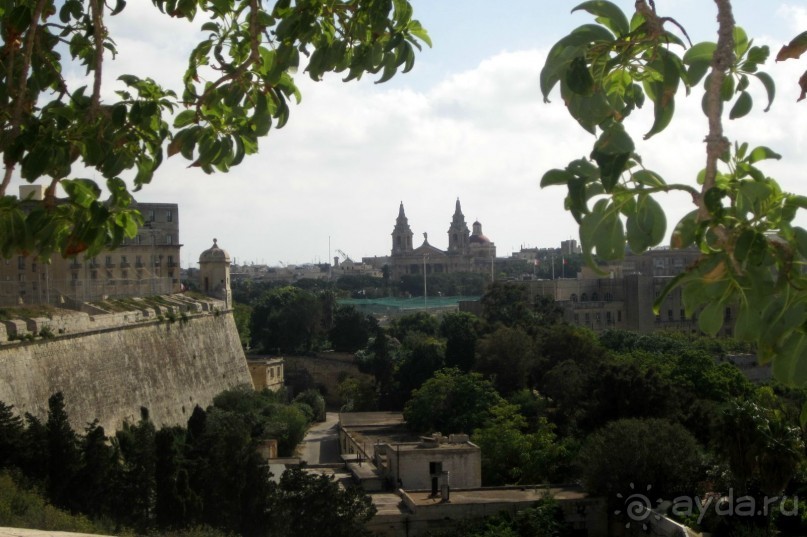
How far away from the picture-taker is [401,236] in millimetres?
85750

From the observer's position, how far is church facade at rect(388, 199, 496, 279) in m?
84.6

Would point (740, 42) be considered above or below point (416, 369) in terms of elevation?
above

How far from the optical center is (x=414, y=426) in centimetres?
2322

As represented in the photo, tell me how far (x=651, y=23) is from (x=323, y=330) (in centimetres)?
4035

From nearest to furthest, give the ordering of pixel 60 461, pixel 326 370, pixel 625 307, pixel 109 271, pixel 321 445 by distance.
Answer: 1. pixel 60 461
2. pixel 321 445
3. pixel 109 271
4. pixel 326 370
5. pixel 625 307

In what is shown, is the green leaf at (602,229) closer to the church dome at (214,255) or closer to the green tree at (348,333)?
the church dome at (214,255)

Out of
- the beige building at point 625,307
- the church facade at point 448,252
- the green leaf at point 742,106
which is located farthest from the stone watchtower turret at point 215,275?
the church facade at point 448,252

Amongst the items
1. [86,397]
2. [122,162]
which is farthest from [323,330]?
[122,162]

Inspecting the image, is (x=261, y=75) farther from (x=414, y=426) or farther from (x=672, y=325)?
(x=672, y=325)

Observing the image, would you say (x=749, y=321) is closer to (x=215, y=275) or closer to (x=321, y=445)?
(x=321, y=445)

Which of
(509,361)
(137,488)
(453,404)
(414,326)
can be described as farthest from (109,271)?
(137,488)

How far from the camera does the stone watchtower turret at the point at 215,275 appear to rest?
95.9 ft

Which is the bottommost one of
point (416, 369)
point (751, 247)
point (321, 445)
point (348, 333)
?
point (321, 445)

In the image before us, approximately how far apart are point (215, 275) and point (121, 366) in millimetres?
9674
